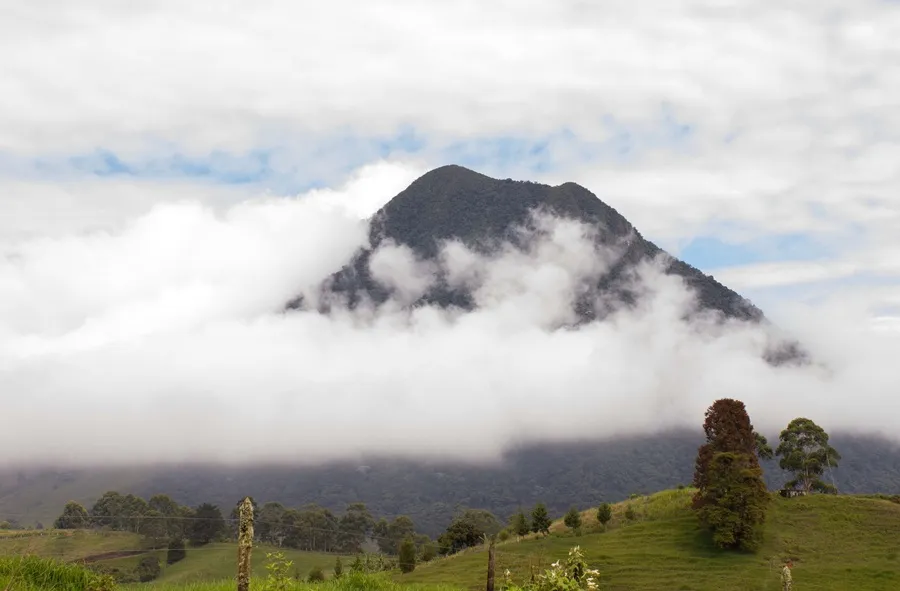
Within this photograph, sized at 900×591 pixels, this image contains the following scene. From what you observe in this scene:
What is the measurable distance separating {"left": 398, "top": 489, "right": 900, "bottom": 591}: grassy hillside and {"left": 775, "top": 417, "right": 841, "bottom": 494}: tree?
2224cm

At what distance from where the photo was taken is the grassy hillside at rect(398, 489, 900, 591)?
83.4 meters

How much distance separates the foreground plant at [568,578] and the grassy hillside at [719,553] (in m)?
63.5

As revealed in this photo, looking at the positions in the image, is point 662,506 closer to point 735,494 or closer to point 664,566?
point 735,494

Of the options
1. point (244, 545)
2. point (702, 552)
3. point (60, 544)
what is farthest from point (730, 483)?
point (244, 545)

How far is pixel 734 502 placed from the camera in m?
99.2

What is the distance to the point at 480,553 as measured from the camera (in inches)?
4333

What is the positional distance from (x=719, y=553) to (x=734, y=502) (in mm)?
7452

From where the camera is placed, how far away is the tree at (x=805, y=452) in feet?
447

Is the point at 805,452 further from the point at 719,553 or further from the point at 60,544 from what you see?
the point at 60,544

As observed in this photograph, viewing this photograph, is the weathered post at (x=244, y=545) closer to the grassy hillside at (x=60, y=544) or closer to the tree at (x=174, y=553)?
the grassy hillside at (x=60, y=544)

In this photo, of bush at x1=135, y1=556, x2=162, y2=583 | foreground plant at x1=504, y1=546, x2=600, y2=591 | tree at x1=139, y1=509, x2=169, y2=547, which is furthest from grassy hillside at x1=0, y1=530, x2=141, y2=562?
tree at x1=139, y1=509, x2=169, y2=547

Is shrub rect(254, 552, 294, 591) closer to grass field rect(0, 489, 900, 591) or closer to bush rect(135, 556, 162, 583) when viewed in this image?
grass field rect(0, 489, 900, 591)

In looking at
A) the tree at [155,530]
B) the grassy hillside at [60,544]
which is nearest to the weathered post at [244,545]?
the grassy hillside at [60,544]

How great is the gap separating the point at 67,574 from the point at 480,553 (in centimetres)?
10324
